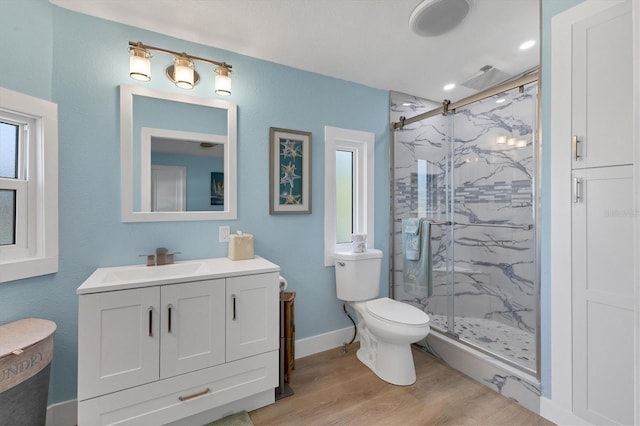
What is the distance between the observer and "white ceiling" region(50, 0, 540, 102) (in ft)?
5.14

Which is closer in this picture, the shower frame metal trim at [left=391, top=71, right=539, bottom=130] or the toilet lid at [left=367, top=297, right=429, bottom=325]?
the shower frame metal trim at [left=391, top=71, right=539, bottom=130]

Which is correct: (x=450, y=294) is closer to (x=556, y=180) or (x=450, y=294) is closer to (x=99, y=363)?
(x=556, y=180)

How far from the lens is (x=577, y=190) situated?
4.66ft

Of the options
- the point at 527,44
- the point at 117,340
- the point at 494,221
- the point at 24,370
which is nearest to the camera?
the point at 24,370

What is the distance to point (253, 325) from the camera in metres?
1.62

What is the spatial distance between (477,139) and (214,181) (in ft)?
8.20

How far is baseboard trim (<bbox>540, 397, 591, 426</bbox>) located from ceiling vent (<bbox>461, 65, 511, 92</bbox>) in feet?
7.92

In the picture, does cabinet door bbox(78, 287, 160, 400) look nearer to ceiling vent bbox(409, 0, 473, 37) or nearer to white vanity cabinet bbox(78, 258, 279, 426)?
white vanity cabinet bbox(78, 258, 279, 426)

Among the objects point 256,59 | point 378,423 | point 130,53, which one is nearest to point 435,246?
point 378,423

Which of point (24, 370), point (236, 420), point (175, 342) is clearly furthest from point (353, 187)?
point (24, 370)

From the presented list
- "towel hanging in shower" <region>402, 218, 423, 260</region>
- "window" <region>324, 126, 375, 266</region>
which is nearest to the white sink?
"window" <region>324, 126, 375, 266</region>

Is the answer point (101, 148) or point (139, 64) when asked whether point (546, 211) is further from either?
point (101, 148)

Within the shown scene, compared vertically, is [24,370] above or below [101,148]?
below

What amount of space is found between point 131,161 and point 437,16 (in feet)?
6.79
